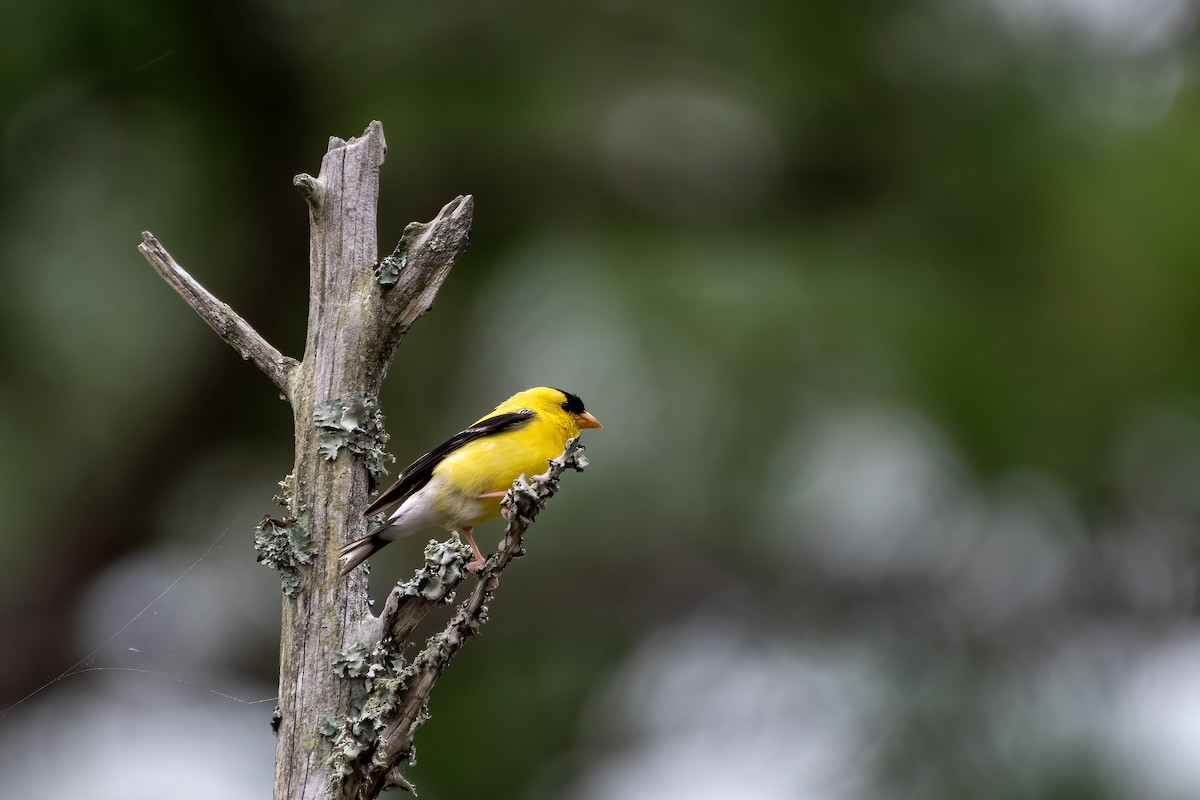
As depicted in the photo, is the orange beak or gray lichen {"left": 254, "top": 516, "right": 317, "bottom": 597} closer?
gray lichen {"left": 254, "top": 516, "right": 317, "bottom": 597}

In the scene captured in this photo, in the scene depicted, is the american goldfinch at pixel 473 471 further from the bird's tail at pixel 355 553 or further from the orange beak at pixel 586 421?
the orange beak at pixel 586 421

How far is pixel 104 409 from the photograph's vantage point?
21.3ft

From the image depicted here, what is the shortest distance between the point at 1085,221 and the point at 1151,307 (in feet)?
1.49

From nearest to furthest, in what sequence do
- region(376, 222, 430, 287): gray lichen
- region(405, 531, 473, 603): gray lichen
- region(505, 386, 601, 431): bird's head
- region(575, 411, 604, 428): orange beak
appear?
region(405, 531, 473, 603): gray lichen < region(376, 222, 430, 287): gray lichen < region(505, 386, 601, 431): bird's head < region(575, 411, 604, 428): orange beak

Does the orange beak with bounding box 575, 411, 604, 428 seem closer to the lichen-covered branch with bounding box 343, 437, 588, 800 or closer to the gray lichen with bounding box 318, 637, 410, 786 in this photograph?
the lichen-covered branch with bounding box 343, 437, 588, 800

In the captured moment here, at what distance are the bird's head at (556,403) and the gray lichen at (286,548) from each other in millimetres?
1358

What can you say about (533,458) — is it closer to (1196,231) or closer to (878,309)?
(878,309)

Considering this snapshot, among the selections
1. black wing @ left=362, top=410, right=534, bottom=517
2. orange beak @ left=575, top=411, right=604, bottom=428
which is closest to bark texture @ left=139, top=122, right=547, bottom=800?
black wing @ left=362, top=410, right=534, bottom=517

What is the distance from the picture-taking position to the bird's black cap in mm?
3586

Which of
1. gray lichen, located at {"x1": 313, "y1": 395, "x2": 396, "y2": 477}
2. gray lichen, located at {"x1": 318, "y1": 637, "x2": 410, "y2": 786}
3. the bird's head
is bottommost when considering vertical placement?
gray lichen, located at {"x1": 318, "y1": 637, "x2": 410, "y2": 786}

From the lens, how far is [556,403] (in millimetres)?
3551

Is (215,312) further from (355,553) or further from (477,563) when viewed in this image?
(477,563)

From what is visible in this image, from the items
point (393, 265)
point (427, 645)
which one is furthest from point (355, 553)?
point (393, 265)

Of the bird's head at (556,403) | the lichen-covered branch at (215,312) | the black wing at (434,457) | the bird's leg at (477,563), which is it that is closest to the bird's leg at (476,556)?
the bird's leg at (477,563)
